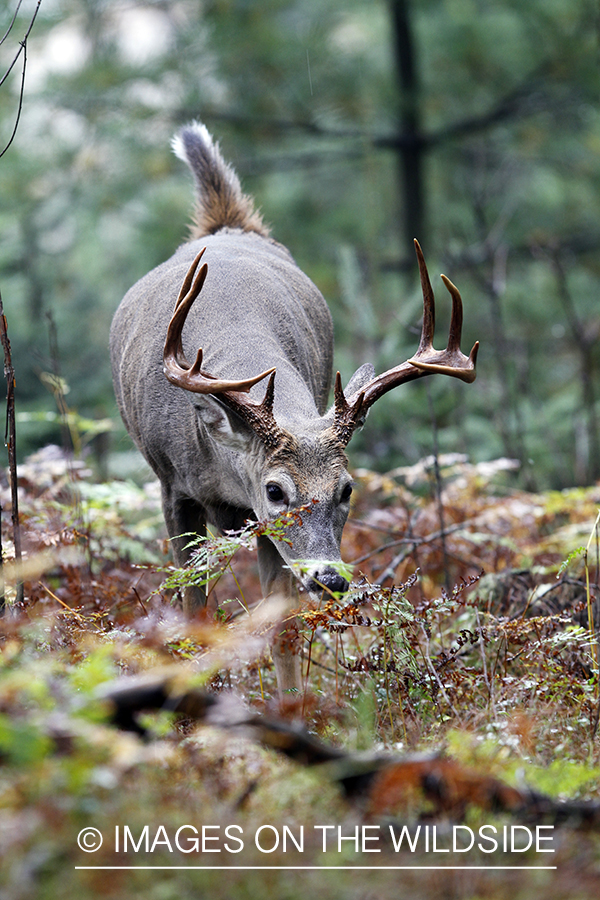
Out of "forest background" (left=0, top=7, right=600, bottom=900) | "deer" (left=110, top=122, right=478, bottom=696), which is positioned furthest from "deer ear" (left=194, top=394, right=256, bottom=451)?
"forest background" (left=0, top=7, right=600, bottom=900)

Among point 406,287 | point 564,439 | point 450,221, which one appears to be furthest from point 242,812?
point 450,221

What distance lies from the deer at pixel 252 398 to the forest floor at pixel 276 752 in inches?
13.8

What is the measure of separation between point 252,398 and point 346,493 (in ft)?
1.93

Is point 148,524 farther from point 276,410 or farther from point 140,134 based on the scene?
point 140,134

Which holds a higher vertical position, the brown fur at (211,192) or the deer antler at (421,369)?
the brown fur at (211,192)

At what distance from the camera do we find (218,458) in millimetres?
4477

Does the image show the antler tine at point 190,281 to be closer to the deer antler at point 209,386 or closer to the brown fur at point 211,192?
the deer antler at point 209,386

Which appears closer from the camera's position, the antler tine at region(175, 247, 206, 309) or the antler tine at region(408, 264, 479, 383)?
the antler tine at region(175, 247, 206, 309)

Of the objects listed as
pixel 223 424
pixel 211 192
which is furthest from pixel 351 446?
pixel 223 424

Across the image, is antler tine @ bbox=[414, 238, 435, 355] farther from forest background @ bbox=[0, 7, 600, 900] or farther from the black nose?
the black nose

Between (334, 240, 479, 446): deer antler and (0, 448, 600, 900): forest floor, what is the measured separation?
856 mm

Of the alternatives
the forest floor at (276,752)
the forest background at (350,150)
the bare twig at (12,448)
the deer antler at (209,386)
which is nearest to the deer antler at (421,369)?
the deer antler at (209,386)

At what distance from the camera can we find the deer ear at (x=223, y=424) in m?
4.12

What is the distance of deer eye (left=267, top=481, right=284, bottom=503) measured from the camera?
4.03 meters
